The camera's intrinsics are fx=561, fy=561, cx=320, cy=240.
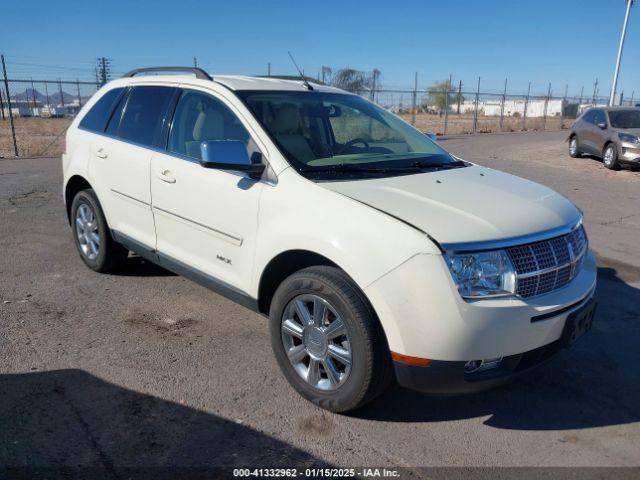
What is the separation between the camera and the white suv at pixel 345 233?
2.73m

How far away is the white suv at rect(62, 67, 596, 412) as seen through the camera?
2.73m

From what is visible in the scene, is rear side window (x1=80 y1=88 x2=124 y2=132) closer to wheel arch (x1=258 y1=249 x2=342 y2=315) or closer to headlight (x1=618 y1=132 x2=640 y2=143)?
wheel arch (x1=258 y1=249 x2=342 y2=315)

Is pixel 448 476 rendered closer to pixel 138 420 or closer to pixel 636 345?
pixel 138 420

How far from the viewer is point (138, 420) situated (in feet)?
10.1

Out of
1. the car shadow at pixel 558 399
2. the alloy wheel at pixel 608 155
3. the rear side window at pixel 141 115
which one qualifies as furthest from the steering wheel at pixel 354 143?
the alloy wheel at pixel 608 155

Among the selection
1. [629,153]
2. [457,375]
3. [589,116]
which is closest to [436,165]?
[457,375]

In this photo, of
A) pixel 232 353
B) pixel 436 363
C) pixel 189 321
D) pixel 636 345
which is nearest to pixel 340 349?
pixel 436 363

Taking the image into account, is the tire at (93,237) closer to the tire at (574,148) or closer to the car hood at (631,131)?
the car hood at (631,131)

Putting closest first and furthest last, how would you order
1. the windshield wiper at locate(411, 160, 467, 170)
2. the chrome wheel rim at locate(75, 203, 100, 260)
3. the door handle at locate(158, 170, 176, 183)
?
the windshield wiper at locate(411, 160, 467, 170) < the door handle at locate(158, 170, 176, 183) < the chrome wheel rim at locate(75, 203, 100, 260)

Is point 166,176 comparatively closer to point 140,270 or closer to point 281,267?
point 281,267

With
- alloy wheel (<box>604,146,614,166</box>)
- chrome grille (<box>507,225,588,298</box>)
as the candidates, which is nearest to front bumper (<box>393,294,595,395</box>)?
chrome grille (<box>507,225,588,298</box>)

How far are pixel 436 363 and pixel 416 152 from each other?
1.95 meters

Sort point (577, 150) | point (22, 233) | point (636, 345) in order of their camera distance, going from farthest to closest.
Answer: point (577, 150)
point (22, 233)
point (636, 345)

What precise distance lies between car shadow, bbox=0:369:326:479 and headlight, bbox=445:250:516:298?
116cm
